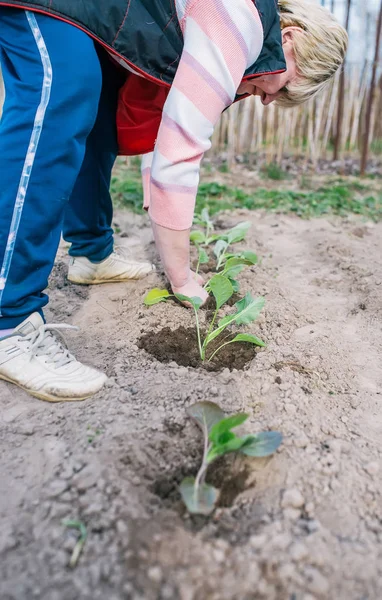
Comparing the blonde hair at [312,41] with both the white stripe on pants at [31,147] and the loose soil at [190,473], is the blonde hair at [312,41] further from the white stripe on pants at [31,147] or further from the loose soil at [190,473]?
the loose soil at [190,473]

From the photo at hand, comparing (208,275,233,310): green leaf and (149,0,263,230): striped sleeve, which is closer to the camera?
(149,0,263,230): striped sleeve

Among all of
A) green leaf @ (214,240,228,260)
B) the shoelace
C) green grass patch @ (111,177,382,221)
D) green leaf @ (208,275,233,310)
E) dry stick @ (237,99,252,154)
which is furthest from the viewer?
dry stick @ (237,99,252,154)

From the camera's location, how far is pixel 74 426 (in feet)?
4.31

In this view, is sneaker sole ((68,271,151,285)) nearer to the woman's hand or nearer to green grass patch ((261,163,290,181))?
the woman's hand

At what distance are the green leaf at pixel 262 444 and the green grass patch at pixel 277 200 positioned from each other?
2.50 metres

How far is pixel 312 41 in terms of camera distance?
60.6 inches

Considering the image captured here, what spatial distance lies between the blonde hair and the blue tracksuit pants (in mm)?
623

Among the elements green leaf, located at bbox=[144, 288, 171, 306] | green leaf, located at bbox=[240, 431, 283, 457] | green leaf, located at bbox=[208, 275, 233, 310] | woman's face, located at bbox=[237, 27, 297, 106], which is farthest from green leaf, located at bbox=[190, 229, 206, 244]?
green leaf, located at bbox=[240, 431, 283, 457]

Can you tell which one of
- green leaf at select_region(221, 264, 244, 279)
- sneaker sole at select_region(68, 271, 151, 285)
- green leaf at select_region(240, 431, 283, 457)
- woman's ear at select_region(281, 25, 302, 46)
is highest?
woman's ear at select_region(281, 25, 302, 46)

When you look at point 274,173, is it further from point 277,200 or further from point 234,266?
point 234,266

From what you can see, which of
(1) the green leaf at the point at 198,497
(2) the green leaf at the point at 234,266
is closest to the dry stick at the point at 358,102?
(2) the green leaf at the point at 234,266

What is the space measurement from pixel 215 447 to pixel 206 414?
14cm

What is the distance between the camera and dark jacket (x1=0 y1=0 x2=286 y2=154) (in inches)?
53.2

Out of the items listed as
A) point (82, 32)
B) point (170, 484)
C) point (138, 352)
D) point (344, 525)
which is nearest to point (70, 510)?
point (170, 484)
